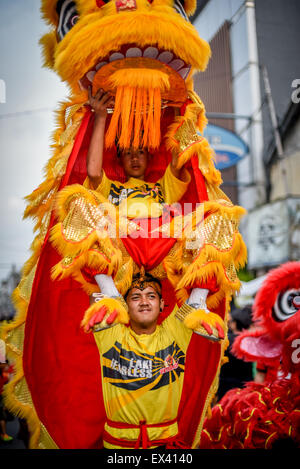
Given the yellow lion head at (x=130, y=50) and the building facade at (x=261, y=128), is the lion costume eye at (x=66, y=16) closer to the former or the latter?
the yellow lion head at (x=130, y=50)

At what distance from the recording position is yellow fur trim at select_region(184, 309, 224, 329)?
1.71 metres

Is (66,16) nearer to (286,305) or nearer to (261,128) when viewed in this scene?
(286,305)

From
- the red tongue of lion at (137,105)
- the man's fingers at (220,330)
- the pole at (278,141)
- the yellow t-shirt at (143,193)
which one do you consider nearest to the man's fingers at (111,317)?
the man's fingers at (220,330)

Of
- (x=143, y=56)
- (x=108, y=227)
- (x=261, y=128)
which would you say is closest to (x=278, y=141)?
(x=261, y=128)

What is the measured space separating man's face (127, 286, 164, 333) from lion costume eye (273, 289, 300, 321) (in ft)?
3.08

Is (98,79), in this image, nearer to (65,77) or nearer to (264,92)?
(65,77)

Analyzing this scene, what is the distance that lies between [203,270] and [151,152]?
2.61 feet

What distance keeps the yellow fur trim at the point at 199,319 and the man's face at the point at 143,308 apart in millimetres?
246

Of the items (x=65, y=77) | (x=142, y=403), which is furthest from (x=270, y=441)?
(x=65, y=77)

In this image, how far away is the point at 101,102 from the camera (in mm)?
2029

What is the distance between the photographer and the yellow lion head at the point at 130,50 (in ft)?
5.76

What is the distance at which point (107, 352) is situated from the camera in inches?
74.8

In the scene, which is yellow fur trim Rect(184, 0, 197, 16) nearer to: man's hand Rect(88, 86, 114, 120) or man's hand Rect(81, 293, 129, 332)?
man's hand Rect(88, 86, 114, 120)

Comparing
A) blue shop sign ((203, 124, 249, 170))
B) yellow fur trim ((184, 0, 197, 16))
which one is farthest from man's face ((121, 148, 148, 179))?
blue shop sign ((203, 124, 249, 170))
